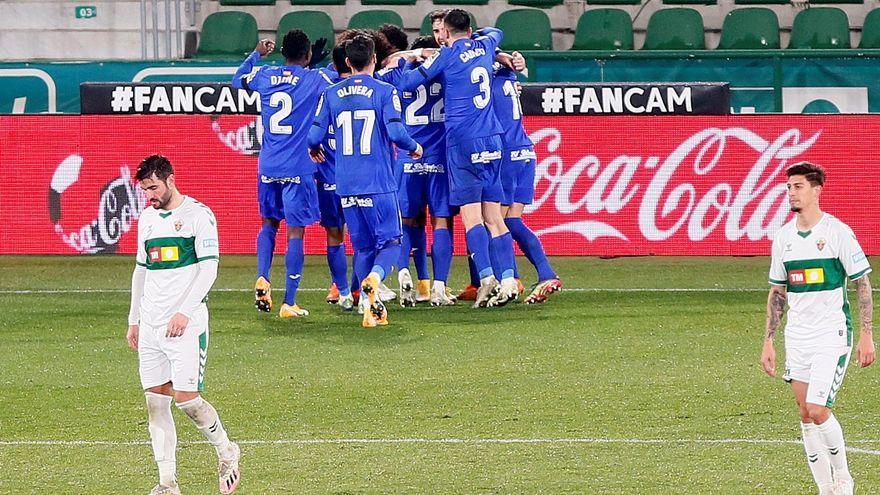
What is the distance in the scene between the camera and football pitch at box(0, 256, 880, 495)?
727 cm

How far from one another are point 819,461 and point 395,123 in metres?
5.42

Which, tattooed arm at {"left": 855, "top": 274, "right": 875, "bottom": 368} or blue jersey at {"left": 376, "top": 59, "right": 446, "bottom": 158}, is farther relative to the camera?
blue jersey at {"left": 376, "top": 59, "right": 446, "bottom": 158}

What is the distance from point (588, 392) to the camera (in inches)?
365

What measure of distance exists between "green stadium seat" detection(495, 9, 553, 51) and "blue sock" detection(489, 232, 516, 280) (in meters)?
7.72

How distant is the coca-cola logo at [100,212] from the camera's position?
51.8 ft

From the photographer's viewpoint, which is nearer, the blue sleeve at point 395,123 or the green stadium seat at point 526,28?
the blue sleeve at point 395,123

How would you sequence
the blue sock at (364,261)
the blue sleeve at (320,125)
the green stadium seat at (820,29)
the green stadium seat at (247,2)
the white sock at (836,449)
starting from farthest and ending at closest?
the green stadium seat at (247,2) → the green stadium seat at (820,29) → the blue sock at (364,261) → the blue sleeve at (320,125) → the white sock at (836,449)

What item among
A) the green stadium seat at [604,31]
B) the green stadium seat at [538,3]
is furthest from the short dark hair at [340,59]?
the green stadium seat at [538,3]

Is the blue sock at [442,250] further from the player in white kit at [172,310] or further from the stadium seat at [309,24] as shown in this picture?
the stadium seat at [309,24]

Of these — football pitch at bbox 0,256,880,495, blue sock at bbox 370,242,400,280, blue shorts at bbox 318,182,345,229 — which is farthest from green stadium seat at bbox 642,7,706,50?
blue sock at bbox 370,242,400,280

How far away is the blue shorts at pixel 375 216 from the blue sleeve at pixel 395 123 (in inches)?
18.2

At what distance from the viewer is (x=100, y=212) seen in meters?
15.8

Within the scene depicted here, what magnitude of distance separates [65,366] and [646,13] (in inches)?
482

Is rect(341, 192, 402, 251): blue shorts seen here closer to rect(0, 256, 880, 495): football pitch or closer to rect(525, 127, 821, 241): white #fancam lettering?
rect(0, 256, 880, 495): football pitch
